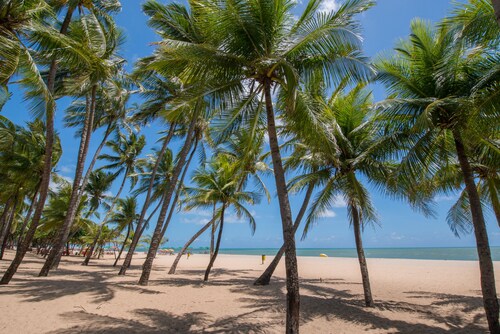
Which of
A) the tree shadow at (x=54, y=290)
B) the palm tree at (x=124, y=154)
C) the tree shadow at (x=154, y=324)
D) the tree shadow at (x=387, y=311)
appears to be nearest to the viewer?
the tree shadow at (x=154, y=324)

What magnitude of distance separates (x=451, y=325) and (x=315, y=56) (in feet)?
23.8

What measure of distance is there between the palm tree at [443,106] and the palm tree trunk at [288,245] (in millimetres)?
2863

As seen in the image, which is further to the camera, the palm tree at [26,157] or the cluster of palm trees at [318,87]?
the palm tree at [26,157]

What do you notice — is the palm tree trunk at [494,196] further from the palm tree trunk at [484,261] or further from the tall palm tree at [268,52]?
the tall palm tree at [268,52]

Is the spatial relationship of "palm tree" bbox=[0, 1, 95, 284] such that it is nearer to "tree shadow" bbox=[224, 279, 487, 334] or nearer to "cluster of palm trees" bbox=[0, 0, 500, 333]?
"cluster of palm trees" bbox=[0, 0, 500, 333]

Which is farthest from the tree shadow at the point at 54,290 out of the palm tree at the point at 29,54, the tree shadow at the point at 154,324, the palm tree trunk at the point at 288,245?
the palm tree trunk at the point at 288,245

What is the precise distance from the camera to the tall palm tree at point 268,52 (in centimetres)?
592

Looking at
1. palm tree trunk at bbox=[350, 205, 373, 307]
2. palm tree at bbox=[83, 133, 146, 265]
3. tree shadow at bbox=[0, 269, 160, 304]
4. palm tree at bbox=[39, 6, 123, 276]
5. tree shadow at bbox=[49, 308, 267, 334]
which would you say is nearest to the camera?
tree shadow at bbox=[49, 308, 267, 334]

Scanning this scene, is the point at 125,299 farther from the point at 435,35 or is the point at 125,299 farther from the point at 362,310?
the point at 435,35

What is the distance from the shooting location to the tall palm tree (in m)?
5.92

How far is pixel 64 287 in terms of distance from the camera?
922 cm

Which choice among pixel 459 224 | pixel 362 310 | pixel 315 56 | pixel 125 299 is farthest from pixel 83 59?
pixel 459 224

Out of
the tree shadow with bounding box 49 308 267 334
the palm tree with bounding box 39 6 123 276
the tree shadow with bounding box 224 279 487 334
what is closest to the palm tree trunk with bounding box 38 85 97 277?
the palm tree with bounding box 39 6 123 276

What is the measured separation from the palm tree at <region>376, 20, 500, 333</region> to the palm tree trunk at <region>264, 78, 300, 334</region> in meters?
2.86
